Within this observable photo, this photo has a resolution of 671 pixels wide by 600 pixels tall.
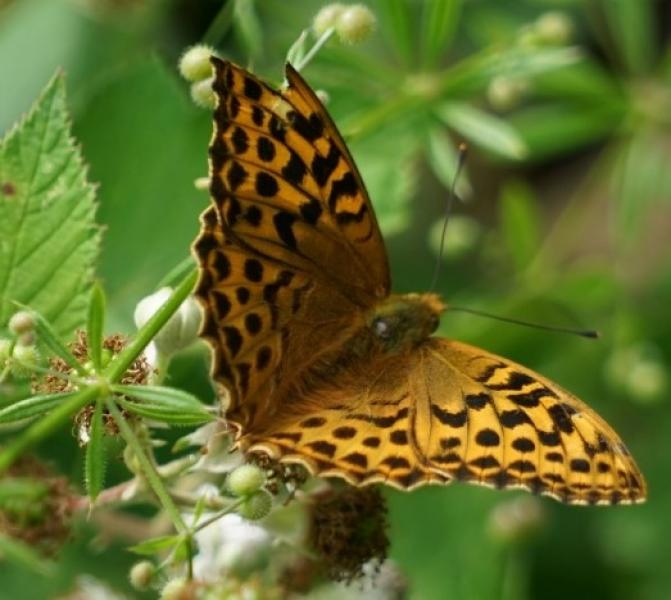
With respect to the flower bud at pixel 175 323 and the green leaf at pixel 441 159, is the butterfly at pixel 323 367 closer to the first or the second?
the flower bud at pixel 175 323

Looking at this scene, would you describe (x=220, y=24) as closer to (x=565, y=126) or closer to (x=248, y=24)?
(x=248, y=24)

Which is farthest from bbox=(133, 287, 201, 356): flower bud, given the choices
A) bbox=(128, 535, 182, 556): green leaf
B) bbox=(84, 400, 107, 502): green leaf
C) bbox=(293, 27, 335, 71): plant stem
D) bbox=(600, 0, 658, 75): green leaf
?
bbox=(600, 0, 658, 75): green leaf

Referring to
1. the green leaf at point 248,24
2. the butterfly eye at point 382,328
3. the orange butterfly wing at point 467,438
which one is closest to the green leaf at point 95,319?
the orange butterfly wing at point 467,438

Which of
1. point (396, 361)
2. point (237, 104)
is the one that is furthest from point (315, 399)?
point (237, 104)

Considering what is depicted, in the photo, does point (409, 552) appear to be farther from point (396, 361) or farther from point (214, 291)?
point (214, 291)

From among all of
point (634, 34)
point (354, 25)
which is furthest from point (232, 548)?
point (634, 34)

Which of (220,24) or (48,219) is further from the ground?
(220,24)
